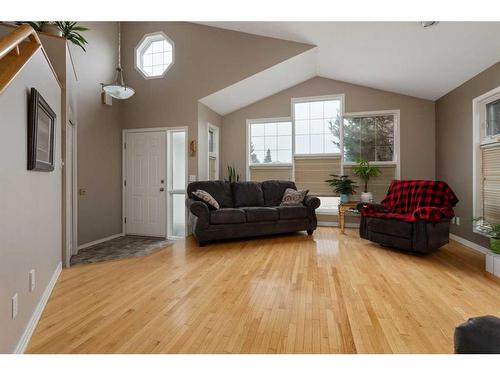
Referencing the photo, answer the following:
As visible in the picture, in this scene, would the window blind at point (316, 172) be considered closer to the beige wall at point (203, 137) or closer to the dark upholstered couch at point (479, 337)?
the beige wall at point (203, 137)

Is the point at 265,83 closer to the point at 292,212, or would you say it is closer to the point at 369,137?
the point at 369,137

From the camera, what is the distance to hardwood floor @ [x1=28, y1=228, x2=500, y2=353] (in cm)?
164

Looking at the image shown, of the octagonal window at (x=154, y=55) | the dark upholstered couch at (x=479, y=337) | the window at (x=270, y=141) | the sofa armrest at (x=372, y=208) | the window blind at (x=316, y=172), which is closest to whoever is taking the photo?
the dark upholstered couch at (x=479, y=337)

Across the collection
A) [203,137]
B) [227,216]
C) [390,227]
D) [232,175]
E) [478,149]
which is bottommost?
[390,227]

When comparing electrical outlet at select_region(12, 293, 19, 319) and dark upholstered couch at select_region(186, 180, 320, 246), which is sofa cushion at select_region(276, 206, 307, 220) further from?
electrical outlet at select_region(12, 293, 19, 319)

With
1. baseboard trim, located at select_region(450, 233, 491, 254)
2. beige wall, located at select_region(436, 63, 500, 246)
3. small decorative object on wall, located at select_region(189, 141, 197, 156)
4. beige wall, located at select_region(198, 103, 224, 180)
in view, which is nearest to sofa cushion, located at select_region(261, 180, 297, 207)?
beige wall, located at select_region(198, 103, 224, 180)

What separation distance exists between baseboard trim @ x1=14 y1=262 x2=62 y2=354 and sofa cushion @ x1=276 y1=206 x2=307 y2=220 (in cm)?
312

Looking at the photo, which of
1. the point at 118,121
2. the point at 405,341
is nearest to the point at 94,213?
the point at 118,121

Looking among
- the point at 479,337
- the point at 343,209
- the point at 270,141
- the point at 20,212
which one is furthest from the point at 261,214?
the point at 479,337

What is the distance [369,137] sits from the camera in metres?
5.40

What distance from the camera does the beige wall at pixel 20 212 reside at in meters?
1.43

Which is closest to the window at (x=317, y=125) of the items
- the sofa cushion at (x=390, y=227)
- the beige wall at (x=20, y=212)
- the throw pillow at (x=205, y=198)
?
the sofa cushion at (x=390, y=227)

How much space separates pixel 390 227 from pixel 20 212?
12.8 ft

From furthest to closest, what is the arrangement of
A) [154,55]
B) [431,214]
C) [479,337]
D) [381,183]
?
[154,55] < [381,183] < [431,214] < [479,337]
